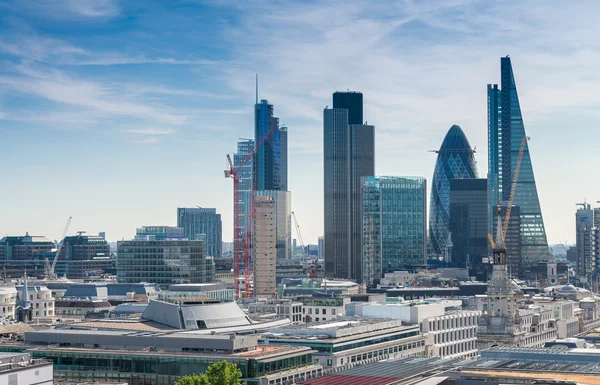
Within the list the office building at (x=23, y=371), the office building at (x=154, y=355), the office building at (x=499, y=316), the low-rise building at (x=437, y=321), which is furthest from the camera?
the low-rise building at (x=437, y=321)

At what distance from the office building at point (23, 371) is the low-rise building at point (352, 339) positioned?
4261 centimetres

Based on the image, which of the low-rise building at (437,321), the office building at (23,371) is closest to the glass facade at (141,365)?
the office building at (23,371)

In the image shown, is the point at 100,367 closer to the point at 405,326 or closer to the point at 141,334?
the point at 141,334

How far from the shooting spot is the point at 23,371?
90250 mm

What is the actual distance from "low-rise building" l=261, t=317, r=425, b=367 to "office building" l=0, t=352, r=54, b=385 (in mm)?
42606

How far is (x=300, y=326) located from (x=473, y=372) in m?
57.5

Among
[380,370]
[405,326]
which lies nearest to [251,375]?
[380,370]

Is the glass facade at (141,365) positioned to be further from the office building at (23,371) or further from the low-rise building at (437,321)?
the low-rise building at (437,321)

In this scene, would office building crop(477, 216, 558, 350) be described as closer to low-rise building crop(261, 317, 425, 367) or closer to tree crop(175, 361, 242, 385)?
low-rise building crop(261, 317, 425, 367)

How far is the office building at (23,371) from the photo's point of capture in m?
88.2

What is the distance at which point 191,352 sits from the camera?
383ft

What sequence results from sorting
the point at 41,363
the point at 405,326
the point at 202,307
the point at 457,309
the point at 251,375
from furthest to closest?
the point at 457,309 < the point at 405,326 < the point at 202,307 < the point at 251,375 < the point at 41,363

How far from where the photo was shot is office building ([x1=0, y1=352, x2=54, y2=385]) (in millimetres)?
88188

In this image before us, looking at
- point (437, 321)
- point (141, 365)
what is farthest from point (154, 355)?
point (437, 321)
